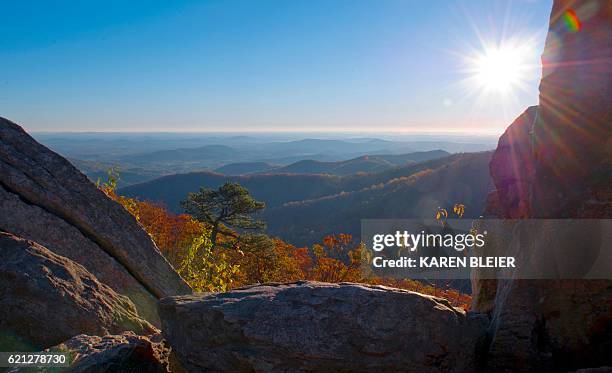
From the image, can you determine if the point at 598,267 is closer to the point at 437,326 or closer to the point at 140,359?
the point at 437,326

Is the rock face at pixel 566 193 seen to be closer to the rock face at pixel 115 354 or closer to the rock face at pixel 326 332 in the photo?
the rock face at pixel 326 332

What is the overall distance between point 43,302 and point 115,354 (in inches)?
103

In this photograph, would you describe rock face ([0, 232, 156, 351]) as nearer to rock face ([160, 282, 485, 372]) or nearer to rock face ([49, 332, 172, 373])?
rock face ([49, 332, 172, 373])

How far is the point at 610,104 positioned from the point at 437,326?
6314 millimetres

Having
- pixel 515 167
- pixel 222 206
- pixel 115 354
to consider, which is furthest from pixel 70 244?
pixel 222 206

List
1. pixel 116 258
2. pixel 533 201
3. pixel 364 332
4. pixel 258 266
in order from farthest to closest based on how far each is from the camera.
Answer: pixel 258 266, pixel 116 258, pixel 533 201, pixel 364 332

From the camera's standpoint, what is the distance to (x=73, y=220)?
42.6 feet

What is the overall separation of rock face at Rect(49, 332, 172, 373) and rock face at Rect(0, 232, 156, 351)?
0.81 m

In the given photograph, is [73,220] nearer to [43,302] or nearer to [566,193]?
[43,302]

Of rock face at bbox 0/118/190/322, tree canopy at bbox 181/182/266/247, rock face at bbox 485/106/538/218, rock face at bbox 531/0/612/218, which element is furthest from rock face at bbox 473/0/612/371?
tree canopy at bbox 181/182/266/247

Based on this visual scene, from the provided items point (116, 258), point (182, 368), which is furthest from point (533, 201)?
point (116, 258)

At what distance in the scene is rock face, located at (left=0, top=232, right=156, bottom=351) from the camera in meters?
9.12

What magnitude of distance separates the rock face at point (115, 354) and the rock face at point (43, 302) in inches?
31.7

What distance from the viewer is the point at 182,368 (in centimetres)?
907
